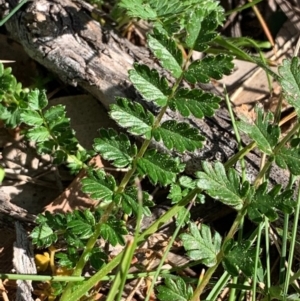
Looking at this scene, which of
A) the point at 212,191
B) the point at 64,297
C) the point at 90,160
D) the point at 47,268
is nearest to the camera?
the point at 212,191

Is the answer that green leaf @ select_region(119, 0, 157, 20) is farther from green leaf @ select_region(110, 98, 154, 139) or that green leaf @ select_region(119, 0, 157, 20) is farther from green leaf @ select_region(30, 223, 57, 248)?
green leaf @ select_region(30, 223, 57, 248)

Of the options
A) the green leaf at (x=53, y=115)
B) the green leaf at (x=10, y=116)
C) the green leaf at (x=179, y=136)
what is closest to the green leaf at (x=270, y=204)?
the green leaf at (x=179, y=136)

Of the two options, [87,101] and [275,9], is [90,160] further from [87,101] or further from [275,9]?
[275,9]

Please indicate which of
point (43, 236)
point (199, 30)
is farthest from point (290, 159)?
point (43, 236)

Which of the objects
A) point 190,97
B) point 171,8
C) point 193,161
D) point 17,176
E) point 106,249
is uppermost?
point 171,8

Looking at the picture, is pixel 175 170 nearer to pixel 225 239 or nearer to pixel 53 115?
pixel 225 239

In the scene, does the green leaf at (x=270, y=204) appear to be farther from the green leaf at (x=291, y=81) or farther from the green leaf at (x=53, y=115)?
the green leaf at (x=53, y=115)

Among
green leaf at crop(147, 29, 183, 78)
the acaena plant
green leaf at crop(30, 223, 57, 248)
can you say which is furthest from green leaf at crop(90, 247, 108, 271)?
green leaf at crop(147, 29, 183, 78)

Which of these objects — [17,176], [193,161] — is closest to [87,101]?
[17,176]
